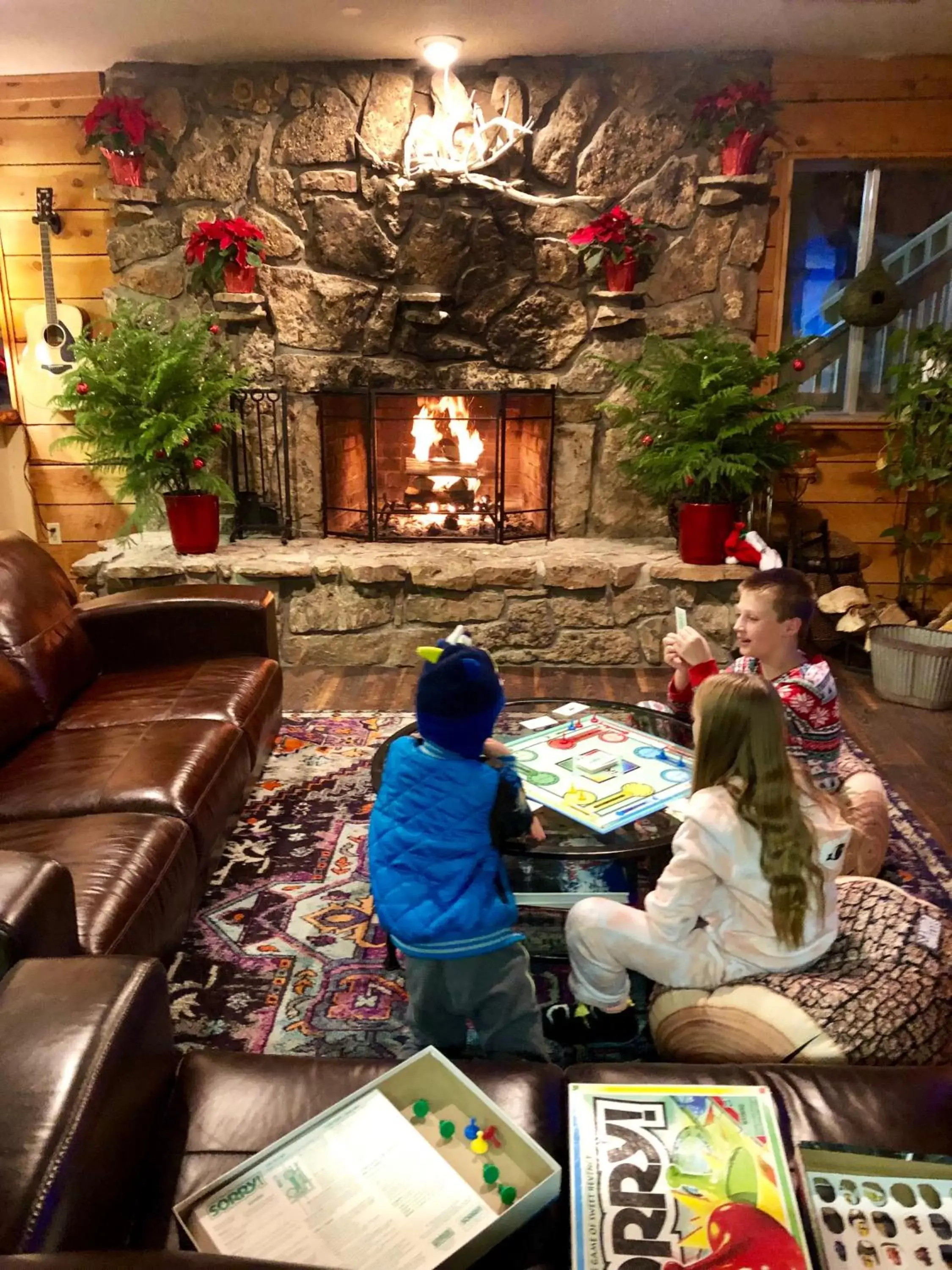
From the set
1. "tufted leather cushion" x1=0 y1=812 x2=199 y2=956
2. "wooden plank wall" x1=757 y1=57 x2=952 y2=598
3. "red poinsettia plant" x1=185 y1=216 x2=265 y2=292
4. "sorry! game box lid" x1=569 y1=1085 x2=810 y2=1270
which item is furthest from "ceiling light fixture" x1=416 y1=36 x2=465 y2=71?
"sorry! game box lid" x1=569 y1=1085 x2=810 y2=1270

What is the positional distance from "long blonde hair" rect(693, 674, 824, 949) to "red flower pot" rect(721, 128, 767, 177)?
324 centimetres

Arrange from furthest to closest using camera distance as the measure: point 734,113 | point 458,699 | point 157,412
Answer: point 734,113
point 157,412
point 458,699

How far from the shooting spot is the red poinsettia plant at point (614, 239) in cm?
399

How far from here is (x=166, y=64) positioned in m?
4.07

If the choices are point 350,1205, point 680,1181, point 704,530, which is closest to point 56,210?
point 704,530

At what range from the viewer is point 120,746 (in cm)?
236

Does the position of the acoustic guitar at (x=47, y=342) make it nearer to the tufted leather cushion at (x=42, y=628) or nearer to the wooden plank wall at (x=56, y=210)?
the wooden plank wall at (x=56, y=210)

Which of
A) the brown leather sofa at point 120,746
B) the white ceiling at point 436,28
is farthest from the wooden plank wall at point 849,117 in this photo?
the brown leather sofa at point 120,746

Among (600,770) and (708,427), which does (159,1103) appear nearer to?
(600,770)

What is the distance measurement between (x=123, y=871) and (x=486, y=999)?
728 mm

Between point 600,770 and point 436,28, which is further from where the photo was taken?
point 436,28

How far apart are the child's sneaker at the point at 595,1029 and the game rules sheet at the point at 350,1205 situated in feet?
2.51

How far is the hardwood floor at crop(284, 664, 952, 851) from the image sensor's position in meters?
3.04

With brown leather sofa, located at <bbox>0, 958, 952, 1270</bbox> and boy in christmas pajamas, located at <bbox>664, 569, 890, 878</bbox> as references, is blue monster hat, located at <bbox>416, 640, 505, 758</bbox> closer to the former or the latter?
brown leather sofa, located at <bbox>0, 958, 952, 1270</bbox>
